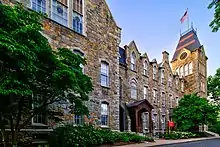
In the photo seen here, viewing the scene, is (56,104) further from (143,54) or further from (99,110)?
(143,54)

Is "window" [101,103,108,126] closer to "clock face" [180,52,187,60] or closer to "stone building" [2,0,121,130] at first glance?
"stone building" [2,0,121,130]

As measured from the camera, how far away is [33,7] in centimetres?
1388

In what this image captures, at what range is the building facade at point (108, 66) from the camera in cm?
1527

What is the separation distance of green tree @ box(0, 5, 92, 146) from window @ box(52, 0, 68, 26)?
5.36 meters

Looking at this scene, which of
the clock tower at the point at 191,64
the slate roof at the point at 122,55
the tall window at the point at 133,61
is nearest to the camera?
the slate roof at the point at 122,55

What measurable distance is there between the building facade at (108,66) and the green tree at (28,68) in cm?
354

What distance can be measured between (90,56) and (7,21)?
9.25m

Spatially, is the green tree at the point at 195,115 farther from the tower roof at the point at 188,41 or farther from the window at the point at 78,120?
the window at the point at 78,120

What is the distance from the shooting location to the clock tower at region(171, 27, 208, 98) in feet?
128

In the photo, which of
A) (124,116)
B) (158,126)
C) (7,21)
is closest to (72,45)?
(7,21)

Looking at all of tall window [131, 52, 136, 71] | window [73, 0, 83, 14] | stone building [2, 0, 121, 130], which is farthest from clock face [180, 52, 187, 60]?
window [73, 0, 83, 14]

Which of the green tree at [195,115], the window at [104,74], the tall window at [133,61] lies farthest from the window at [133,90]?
the green tree at [195,115]

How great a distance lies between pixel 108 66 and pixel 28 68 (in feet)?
37.9

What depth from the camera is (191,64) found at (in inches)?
1564
